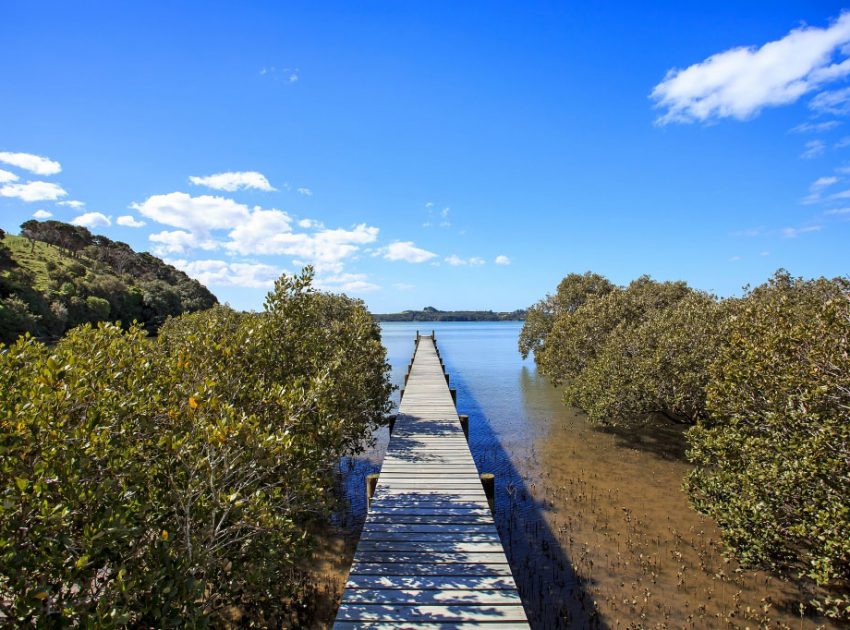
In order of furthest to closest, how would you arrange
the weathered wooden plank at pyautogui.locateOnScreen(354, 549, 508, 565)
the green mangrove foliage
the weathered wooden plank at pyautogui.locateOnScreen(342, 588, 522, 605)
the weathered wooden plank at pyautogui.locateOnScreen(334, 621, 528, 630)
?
the weathered wooden plank at pyautogui.locateOnScreen(354, 549, 508, 565) → the weathered wooden plank at pyautogui.locateOnScreen(342, 588, 522, 605) → the weathered wooden plank at pyautogui.locateOnScreen(334, 621, 528, 630) → the green mangrove foliage

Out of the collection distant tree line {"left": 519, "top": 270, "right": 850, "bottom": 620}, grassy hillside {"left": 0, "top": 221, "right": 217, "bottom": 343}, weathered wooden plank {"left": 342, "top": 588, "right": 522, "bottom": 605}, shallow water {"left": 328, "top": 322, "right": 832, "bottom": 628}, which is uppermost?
grassy hillside {"left": 0, "top": 221, "right": 217, "bottom": 343}

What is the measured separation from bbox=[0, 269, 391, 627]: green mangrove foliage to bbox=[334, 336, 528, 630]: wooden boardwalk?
117cm

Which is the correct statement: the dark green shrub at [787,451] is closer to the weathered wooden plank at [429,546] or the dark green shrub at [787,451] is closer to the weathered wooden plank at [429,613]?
the weathered wooden plank at [429,546]

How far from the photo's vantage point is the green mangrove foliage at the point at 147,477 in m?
3.39

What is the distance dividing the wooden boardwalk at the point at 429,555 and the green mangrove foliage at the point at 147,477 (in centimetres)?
117

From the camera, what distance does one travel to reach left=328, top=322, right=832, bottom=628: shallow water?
830 centimetres

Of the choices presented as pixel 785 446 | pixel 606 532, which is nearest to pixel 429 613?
pixel 785 446

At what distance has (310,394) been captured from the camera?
650 cm

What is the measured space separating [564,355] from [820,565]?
16960 mm

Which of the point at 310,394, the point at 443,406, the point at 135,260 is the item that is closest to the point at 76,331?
the point at 310,394

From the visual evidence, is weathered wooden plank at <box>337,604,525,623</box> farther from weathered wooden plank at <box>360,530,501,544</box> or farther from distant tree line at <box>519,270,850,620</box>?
distant tree line at <box>519,270,850,620</box>

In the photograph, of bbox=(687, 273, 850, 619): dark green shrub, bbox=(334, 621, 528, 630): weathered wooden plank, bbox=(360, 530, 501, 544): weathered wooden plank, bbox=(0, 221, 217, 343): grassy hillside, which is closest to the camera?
bbox=(334, 621, 528, 630): weathered wooden plank

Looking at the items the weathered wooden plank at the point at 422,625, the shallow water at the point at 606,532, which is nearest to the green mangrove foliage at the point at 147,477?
the weathered wooden plank at the point at 422,625

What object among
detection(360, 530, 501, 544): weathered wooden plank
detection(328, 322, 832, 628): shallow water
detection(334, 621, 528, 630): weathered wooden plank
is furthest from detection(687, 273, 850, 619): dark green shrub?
detection(334, 621, 528, 630): weathered wooden plank
